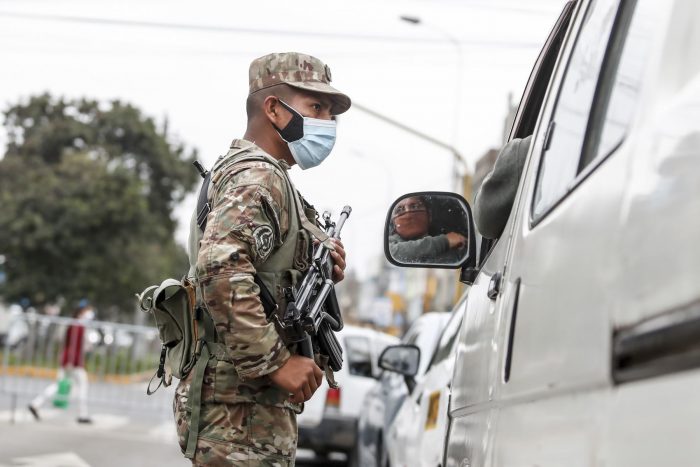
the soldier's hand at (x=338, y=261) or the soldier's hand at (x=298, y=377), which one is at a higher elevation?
the soldier's hand at (x=338, y=261)

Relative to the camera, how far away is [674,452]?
1.31 meters

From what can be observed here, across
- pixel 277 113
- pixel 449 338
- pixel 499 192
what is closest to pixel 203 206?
pixel 277 113

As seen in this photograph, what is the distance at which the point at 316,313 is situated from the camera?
3477 mm

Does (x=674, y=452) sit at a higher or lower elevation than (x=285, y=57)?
lower

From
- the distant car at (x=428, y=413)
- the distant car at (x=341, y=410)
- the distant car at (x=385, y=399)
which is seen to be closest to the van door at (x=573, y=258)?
the distant car at (x=428, y=413)

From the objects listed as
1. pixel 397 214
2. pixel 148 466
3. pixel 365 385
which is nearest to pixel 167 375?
pixel 397 214

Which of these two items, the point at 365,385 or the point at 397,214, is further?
the point at 365,385

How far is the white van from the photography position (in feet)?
4.45

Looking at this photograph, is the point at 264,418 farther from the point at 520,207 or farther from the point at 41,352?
the point at 41,352

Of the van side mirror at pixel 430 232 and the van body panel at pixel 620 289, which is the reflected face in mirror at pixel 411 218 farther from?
the van body panel at pixel 620 289

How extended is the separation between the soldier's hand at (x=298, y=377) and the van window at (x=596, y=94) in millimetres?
1059

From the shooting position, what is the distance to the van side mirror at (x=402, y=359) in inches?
272

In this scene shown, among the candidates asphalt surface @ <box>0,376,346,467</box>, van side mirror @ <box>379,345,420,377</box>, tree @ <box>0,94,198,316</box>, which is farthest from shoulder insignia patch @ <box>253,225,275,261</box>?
tree @ <box>0,94,198,316</box>

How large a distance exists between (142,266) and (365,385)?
30.5 metres
